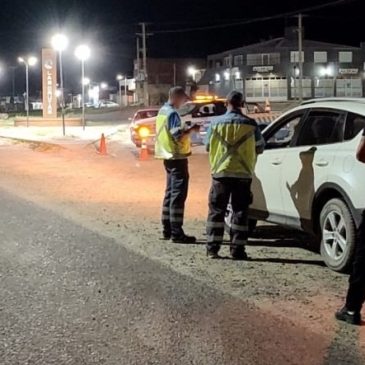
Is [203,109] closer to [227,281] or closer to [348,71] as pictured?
[227,281]

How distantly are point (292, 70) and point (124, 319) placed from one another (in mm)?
80622

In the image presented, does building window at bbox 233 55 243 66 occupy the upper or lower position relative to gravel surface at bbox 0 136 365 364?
upper

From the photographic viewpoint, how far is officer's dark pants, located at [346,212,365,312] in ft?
18.6

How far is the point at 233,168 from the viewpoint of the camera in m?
7.93

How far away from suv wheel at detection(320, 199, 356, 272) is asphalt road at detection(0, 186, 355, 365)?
1.36 metres

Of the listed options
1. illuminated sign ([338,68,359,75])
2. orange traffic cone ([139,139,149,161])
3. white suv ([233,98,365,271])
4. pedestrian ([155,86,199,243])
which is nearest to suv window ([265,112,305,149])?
white suv ([233,98,365,271])

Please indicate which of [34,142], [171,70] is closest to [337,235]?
[34,142]

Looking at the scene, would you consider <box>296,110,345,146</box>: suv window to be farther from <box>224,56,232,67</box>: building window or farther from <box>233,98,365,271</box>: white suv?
<box>224,56,232,67</box>: building window

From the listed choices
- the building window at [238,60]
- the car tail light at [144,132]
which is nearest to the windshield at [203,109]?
the car tail light at [144,132]

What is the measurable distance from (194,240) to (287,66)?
A: 257 feet

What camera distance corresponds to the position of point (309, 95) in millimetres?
83750

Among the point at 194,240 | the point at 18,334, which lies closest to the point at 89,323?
the point at 18,334

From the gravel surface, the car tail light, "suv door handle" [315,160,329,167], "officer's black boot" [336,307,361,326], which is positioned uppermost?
"suv door handle" [315,160,329,167]

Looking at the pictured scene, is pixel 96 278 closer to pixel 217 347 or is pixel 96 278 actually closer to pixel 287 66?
pixel 217 347
